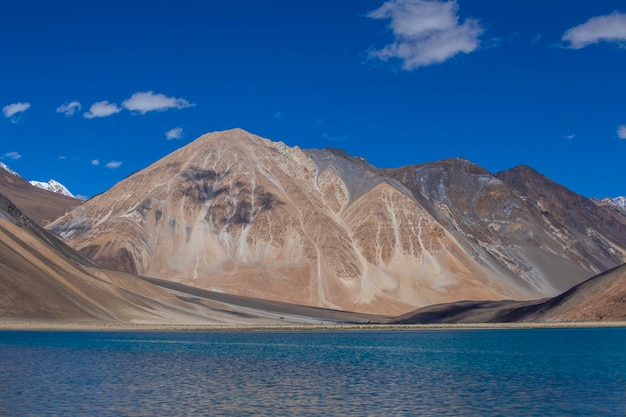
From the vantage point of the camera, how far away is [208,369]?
45781 millimetres

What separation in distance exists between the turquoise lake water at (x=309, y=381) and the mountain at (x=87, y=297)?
3115cm

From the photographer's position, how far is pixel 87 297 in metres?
108

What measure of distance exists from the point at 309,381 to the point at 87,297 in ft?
249

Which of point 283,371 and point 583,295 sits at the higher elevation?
point 583,295

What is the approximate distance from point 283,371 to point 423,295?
155 metres

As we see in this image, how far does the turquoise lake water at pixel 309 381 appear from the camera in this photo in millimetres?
29781

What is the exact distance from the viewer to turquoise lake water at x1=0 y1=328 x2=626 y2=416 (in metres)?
29.8

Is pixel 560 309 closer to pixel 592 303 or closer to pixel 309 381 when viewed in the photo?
pixel 592 303

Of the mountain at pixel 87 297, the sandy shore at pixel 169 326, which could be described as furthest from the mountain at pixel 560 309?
the mountain at pixel 87 297

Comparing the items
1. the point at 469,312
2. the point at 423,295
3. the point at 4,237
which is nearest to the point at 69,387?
the point at 4,237

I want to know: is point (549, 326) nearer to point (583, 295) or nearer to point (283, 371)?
point (583, 295)

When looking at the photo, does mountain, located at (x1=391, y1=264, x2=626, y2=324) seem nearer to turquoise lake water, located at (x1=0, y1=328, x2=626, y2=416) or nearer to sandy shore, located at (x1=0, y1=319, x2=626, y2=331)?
sandy shore, located at (x1=0, y1=319, x2=626, y2=331)

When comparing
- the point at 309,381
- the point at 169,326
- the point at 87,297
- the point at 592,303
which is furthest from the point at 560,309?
the point at 309,381

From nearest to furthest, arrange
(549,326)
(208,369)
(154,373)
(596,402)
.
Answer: (596,402) → (154,373) → (208,369) → (549,326)
